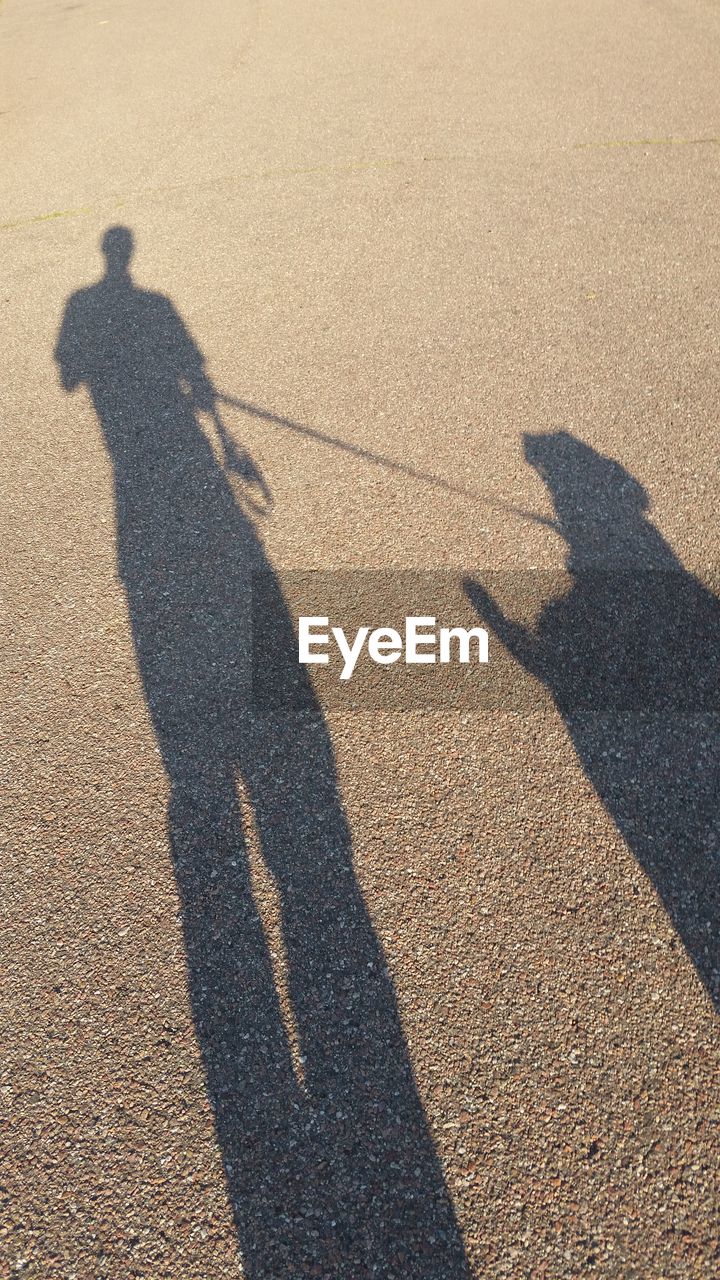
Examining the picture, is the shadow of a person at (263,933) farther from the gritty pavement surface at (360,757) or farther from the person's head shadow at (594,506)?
the person's head shadow at (594,506)

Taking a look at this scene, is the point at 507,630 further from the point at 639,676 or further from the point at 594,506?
the point at 594,506

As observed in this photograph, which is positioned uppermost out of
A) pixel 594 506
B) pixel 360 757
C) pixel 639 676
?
pixel 594 506

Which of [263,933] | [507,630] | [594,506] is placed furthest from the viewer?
[594,506]

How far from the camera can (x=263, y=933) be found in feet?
10.2

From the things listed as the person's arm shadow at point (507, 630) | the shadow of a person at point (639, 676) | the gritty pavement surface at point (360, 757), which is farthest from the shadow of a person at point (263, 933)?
the shadow of a person at point (639, 676)

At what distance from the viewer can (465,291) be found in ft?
22.1

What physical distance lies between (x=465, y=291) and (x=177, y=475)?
10.3 feet

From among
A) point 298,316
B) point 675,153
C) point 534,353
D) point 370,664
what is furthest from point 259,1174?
point 675,153

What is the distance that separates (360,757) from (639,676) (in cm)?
138

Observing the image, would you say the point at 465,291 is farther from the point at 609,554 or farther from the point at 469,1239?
the point at 469,1239

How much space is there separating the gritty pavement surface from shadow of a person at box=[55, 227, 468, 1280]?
0.04ft

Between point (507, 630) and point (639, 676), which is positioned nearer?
point (639, 676)

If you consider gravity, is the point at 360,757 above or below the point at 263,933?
above

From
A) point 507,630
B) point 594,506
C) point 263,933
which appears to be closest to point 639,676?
point 507,630
